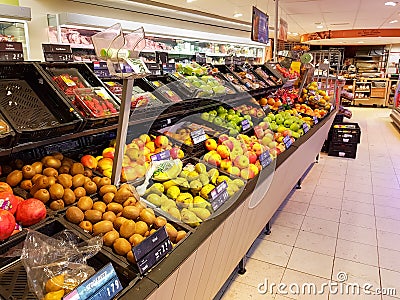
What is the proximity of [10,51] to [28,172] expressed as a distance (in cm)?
61

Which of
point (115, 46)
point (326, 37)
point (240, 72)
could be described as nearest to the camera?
point (115, 46)

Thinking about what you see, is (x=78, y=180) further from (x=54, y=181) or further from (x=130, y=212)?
(x=130, y=212)

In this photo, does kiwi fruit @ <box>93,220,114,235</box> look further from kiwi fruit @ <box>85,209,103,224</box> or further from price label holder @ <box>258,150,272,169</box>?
price label holder @ <box>258,150,272,169</box>

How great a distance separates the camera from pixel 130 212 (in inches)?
57.0

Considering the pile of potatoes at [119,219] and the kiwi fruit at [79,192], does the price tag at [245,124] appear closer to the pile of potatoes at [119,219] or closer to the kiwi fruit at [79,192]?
the pile of potatoes at [119,219]

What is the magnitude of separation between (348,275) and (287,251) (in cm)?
52

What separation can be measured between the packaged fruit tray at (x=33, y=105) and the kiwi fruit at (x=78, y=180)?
0.73ft

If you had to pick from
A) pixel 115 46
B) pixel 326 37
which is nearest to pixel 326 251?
pixel 115 46

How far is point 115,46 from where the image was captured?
4.48ft

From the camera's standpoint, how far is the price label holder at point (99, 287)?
1002 mm

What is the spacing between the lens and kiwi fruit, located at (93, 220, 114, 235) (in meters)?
1.38

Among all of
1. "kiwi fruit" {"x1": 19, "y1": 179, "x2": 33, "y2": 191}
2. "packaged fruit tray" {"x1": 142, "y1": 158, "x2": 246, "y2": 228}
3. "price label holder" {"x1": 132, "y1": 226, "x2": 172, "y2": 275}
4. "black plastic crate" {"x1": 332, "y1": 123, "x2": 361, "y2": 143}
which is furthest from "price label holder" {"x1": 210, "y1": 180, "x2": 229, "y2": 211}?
"black plastic crate" {"x1": 332, "y1": 123, "x2": 361, "y2": 143}

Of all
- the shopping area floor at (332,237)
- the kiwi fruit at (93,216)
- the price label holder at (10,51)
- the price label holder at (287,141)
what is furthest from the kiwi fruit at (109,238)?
the price label holder at (287,141)

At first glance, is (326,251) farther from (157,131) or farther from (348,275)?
(157,131)
